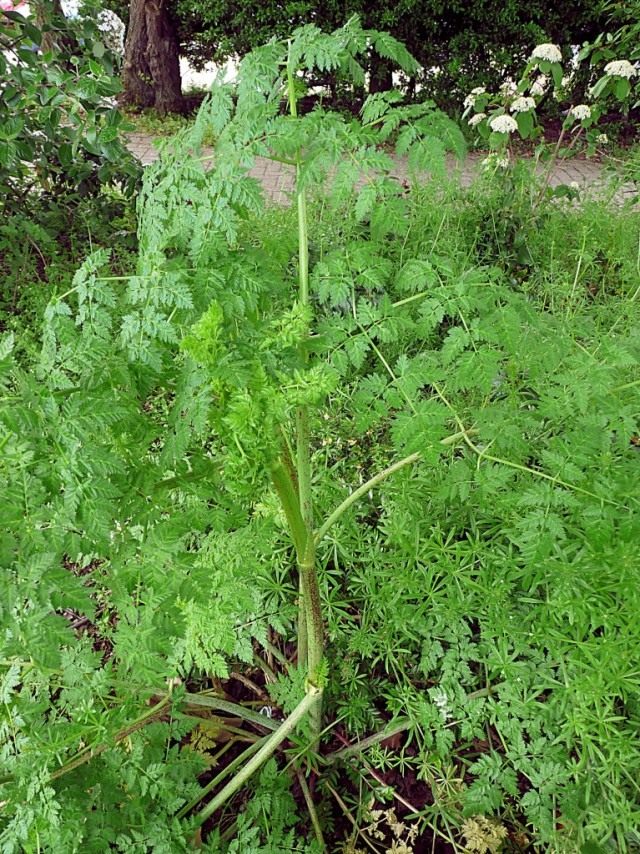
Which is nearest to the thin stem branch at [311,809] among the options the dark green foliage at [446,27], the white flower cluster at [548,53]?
the white flower cluster at [548,53]

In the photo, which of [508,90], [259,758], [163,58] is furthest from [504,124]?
[163,58]

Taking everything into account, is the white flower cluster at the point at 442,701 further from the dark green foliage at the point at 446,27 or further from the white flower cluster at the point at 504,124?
the dark green foliage at the point at 446,27

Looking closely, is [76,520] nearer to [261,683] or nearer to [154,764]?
[154,764]

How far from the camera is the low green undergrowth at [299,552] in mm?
1076

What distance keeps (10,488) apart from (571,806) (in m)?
1.38

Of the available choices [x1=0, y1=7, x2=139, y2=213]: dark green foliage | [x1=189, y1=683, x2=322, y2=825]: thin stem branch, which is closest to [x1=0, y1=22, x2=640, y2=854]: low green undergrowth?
[x1=189, y1=683, x2=322, y2=825]: thin stem branch

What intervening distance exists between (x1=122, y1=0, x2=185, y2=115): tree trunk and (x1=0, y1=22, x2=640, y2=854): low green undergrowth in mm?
8021

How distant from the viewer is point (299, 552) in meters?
1.37

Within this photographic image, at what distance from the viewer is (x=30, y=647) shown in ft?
3.18

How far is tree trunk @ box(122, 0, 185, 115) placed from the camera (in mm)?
7887

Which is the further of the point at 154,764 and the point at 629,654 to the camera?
the point at 629,654

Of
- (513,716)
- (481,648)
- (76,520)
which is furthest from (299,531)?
(513,716)

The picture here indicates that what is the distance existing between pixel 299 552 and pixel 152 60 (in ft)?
28.8

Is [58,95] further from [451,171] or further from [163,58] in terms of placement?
[163,58]
